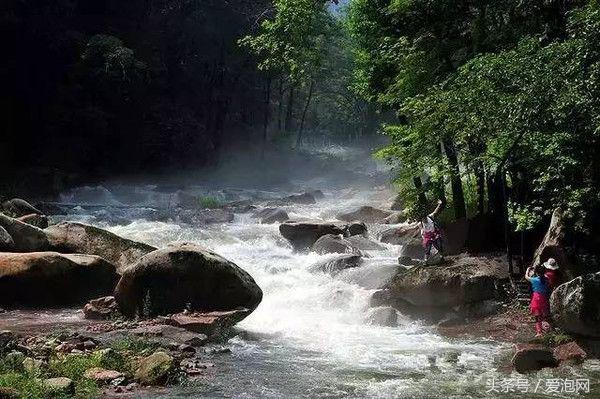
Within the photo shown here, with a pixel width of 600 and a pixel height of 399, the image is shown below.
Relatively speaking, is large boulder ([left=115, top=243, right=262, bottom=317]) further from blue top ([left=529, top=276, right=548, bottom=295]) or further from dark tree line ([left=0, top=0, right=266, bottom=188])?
dark tree line ([left=0, top=0, right=266, bottom=188])

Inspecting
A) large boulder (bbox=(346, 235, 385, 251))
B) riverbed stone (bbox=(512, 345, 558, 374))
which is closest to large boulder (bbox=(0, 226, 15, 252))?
large boulder (bbox=(346, 235, 385, 251))

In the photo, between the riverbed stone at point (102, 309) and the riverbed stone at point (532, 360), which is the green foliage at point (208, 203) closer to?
the riverbed stone at point (102, 309)

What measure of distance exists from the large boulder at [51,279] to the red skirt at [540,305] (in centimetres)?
977

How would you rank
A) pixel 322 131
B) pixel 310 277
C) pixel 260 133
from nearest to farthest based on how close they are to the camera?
pixel 310 277 < pixel 260 133 < pixel 322 131

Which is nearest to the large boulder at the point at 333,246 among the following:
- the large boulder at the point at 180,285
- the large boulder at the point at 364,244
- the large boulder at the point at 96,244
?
the large boulder at the point at 364,244

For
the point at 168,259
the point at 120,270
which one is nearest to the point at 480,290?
the point at 168,259

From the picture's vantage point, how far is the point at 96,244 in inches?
636

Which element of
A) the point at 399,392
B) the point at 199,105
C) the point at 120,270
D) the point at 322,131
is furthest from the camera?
the point at 322,131

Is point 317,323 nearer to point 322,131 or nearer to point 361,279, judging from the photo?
point 361,279

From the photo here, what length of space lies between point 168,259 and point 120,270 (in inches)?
134

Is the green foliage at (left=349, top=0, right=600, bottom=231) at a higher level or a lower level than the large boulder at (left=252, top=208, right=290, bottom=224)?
higher

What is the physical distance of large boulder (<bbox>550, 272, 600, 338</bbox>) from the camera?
998 centimetres

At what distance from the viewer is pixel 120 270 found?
50.7ft

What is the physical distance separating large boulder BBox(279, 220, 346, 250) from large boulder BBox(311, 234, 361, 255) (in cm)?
80
